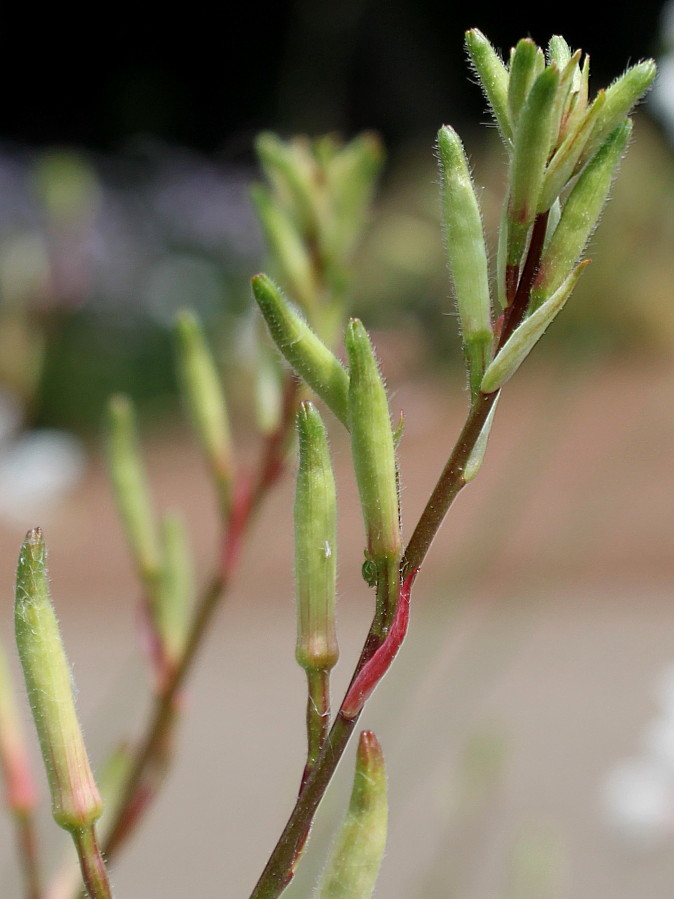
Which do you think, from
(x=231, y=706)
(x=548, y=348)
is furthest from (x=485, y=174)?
(x=231, y=706)

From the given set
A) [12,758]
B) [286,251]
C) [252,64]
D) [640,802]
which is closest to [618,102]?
[286,251]

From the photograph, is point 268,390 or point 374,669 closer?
point 374,669

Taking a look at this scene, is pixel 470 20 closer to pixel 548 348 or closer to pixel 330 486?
pixel 548 348

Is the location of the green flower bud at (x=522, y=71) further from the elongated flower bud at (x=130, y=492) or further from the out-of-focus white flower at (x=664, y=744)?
the out-of-focus white flower at (x=664, y=744)

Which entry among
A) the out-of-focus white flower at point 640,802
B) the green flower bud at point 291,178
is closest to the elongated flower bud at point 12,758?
the green flower bud at point 291,178

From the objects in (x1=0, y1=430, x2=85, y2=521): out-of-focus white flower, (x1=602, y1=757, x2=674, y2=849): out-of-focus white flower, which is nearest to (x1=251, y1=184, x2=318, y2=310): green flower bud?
(x1=602, y1=757, x2=674, y2=849): out-of-focus white flower

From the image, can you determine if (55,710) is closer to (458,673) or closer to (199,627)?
(199,627)

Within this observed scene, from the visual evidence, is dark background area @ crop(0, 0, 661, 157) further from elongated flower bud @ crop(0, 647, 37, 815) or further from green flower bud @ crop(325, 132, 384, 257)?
elongated flower bud @ crop(0, 647, 37, 815)
